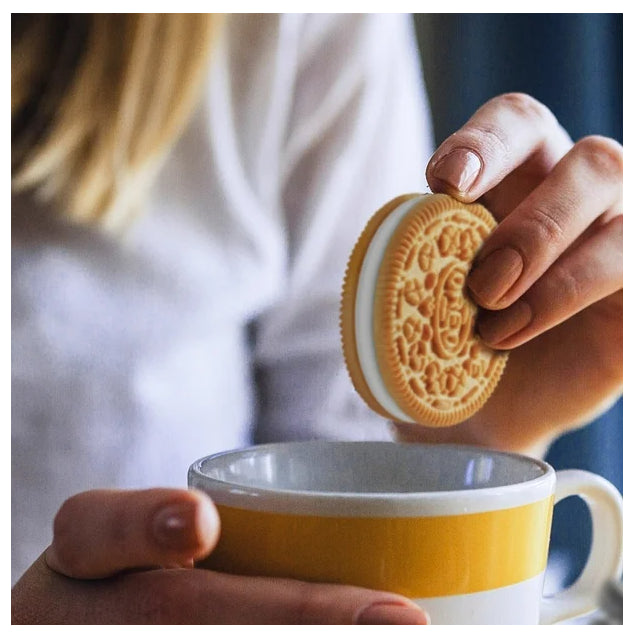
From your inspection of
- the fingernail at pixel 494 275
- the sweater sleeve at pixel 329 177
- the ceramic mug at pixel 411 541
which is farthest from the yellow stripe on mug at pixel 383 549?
the sweater sleeve at pixel 329 177

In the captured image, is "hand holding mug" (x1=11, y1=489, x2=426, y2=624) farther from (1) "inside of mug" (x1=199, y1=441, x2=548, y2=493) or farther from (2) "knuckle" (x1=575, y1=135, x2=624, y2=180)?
(2) "knuckle" (x1=575, y1=135, x2=624, y2=180)

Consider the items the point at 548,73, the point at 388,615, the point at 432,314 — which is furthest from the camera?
the point at 548,73

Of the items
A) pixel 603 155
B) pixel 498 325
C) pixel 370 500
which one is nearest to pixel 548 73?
pixel 603 155

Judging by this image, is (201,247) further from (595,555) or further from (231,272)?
(595,555)

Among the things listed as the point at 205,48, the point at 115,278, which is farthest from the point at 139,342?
the point at 205,48

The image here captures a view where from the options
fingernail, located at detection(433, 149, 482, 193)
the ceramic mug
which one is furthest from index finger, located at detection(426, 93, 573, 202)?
the ceramic mug

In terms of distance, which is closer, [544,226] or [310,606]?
[310,606]
